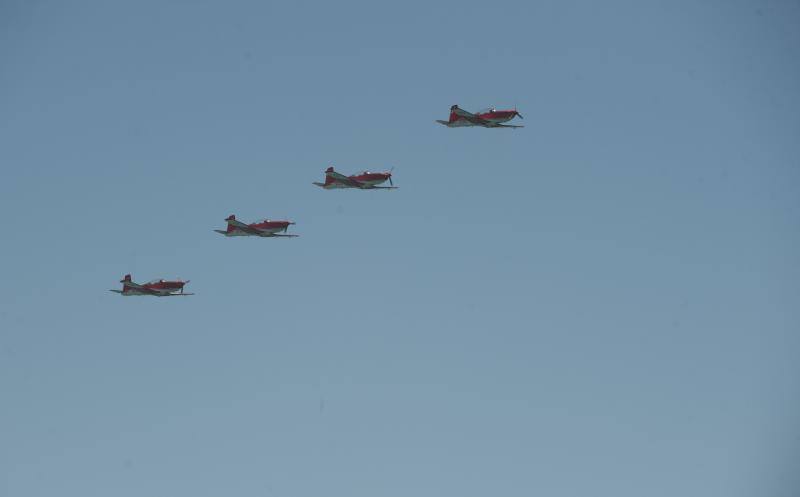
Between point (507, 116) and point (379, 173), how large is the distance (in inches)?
848

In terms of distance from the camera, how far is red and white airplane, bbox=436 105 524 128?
195 meters

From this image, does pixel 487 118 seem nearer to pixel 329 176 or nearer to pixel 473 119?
pixel 473 119

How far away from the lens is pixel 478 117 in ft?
641

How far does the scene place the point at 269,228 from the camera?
19938 centimetres

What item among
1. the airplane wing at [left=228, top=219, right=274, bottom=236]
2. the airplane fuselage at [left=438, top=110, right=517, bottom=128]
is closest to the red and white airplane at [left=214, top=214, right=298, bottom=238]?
the airplane wing at [left=228, top=219, right=274, bottom=236]

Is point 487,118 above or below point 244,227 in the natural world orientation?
above

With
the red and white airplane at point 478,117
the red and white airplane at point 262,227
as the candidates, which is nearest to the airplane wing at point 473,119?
the red and white airplane at point 478,117

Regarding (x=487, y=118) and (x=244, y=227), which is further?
(x=244, y=227)

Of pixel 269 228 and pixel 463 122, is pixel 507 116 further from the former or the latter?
pixel 269 228

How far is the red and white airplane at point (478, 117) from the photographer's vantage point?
195000 mm

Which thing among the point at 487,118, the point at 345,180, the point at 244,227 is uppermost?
the point at 487,118

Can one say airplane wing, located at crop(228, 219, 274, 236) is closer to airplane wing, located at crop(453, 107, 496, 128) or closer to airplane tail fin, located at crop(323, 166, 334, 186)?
airplane tail fin, located at crop(323, 166, 334, 186)

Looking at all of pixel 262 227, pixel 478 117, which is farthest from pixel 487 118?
pixel 262 227

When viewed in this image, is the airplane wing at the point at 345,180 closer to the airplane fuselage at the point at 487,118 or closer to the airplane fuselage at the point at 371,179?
the airplane fuselage at the point at 371,179
